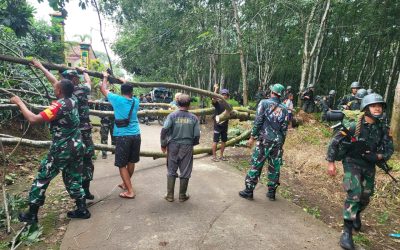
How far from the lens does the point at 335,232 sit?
13.1 ft

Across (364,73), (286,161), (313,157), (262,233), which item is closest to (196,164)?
(286,161)

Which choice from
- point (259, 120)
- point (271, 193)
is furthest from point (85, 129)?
point (271, 193)

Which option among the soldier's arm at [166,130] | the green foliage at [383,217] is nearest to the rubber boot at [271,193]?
the green foliage at [383,217]

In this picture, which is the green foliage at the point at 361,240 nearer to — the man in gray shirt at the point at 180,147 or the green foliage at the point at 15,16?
the man in gray shirt at the point at 180,147

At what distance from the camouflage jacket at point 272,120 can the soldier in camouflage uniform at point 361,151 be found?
3.80ft

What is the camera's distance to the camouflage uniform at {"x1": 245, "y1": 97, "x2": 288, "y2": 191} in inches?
194

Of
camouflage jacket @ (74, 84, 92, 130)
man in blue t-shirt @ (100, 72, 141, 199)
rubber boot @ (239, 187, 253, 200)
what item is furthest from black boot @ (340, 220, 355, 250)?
camouflage jacket @ (74, 84, 92, 130)

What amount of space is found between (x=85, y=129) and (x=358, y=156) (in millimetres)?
3952

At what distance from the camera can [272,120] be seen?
16.2 feet

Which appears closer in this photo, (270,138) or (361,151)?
(361,151)

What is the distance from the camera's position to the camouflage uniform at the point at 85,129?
4.66 metres

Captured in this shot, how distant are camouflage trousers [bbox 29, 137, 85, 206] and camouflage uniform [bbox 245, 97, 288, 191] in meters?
2.66

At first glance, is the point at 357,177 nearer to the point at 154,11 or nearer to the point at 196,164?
the point at 196,164

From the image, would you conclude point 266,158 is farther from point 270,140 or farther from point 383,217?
point 383,217
